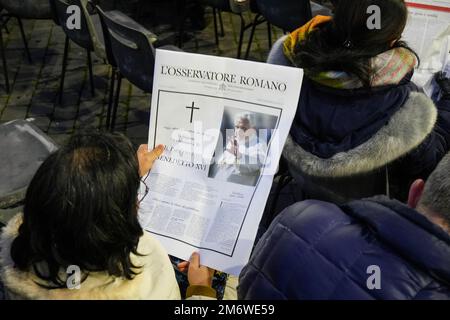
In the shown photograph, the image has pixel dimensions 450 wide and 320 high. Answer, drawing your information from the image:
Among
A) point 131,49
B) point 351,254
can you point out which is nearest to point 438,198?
point 351,254

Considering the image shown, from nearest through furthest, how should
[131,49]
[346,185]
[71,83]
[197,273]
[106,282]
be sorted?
1. [106,282]
2. [197,273]
3. [346,185]
4. [131,49]
5. [71,83]

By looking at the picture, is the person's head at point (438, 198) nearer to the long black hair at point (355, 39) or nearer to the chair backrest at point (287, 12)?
the long black hair at point (355, 39)

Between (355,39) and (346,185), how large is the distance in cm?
57

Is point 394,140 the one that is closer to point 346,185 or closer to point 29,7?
point 346,185

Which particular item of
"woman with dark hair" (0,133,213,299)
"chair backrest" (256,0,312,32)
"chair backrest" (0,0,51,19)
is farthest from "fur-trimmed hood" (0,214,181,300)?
"chair backrest" (0,0,51,19)

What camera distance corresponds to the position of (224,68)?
68.6 inches

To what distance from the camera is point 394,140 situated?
1.86m

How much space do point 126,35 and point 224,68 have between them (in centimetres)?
121

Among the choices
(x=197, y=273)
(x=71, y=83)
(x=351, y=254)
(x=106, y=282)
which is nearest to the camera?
(x=351, y=254)

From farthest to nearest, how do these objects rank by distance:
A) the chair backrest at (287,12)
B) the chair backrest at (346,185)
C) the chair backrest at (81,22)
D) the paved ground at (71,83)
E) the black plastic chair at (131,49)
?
the paved ground at (71,83) < the chair backrest at (287,12) < the chair backrest at (81,22) < the black plastic chair at (131,49) < the chair backrest at (346,185)

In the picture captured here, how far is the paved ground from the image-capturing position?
12.7ft

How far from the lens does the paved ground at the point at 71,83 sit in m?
3.87

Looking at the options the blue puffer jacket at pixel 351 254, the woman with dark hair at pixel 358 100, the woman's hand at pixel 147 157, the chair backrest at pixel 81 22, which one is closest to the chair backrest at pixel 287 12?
the chair backrest at pixel 81 22

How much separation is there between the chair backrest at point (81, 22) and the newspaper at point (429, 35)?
Answer: 1840 mm
